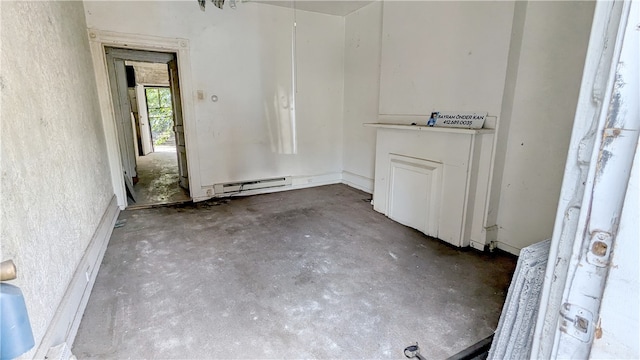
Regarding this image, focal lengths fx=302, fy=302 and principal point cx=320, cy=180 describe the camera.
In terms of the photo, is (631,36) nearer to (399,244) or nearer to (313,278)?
(313,278)

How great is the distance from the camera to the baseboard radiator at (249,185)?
429 centimetres

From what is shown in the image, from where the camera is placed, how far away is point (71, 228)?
197 cm

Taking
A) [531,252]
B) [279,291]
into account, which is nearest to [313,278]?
[279,291]

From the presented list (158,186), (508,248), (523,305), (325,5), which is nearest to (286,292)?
(523,305)

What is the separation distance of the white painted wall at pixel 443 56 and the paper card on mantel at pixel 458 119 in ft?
0.17

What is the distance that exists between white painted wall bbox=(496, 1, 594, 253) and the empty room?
0.02m

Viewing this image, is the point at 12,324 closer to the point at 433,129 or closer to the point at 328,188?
the point at 433,129

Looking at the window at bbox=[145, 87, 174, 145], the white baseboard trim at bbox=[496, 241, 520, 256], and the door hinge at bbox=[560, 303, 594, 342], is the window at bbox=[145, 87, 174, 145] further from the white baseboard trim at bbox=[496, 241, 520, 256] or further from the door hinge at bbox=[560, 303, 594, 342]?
the door hinge at bbox=[560, 303, 594, 342]

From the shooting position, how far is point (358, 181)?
483cm

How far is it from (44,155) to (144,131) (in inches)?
342

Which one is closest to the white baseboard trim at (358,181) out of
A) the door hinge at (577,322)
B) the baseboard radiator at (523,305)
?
the baseboard radiator at (523,305)

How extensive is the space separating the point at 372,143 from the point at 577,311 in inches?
156

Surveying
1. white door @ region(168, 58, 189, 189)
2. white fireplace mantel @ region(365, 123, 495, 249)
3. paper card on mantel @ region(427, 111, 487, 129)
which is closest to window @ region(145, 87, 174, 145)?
white door @ region(168, 58, 189, 189)

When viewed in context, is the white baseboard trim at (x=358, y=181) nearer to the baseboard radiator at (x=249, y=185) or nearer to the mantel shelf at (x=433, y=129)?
the baseboard radiator at (x=249, y=185)
